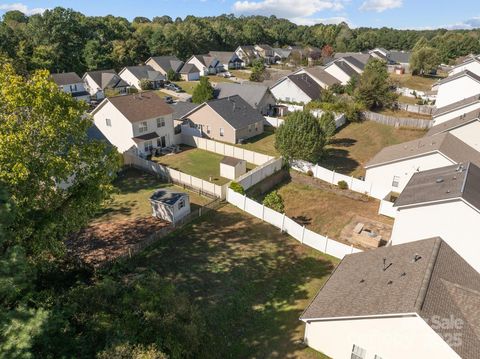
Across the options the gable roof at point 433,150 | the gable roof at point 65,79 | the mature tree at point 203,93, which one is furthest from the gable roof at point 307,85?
the gable roof at point 65,79

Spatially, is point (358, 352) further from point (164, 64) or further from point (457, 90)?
point (164, 64)

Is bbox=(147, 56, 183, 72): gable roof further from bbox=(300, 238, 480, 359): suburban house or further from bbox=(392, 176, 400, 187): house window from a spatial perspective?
bbox=(300, 238, 480, 359): suburban house

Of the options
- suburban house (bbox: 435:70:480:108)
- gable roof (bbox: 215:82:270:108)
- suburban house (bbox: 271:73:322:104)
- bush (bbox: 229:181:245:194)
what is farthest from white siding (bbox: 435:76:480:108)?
bush (bbox: 229:181:245:194)

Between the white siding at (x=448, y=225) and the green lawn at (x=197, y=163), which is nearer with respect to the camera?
the white siding at (x=448, y=225)

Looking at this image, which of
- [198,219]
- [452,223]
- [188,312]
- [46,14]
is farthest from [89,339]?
[46,14]

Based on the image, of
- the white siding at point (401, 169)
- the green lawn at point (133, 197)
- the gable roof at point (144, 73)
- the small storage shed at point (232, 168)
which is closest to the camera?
the green lawn at point (133, 197)

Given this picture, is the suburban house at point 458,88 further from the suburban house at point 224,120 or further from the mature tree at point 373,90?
the suburban house at point 224,120

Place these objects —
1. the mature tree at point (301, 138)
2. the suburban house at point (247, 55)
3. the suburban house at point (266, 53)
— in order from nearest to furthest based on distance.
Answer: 1. the mature tree at point (301, 138)
2. the suburban house at point (247, 55)
3. the suburban house at point (266, 53)
